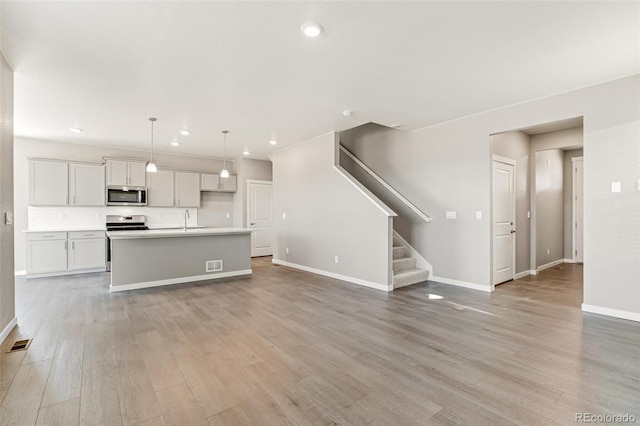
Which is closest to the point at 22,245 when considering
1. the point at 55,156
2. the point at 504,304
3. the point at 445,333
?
the point at 55,156

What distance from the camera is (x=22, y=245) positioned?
239 inches

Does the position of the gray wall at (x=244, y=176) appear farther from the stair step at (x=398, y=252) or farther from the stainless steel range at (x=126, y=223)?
the stair step at (x=398, y=252)

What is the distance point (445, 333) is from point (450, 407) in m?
1.25

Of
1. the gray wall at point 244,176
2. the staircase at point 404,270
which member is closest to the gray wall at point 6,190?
the staircase at point 404,270

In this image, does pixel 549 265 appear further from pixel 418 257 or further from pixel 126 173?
pixel 126 173

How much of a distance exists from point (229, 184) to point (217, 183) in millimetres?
327

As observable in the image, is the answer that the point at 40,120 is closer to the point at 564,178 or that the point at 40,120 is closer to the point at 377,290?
the point at 377,290

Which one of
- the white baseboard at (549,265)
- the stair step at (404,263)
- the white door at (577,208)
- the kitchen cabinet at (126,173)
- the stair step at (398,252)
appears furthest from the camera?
the white door at (577,208)

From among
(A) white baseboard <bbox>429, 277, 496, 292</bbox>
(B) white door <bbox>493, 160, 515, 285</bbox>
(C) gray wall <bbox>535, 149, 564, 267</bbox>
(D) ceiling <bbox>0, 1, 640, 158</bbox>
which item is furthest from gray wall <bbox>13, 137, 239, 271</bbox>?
(C) gray wall <bbox>535, 149, 564, 267</bbox>

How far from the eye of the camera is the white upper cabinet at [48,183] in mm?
5957

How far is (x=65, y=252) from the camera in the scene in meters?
6.02

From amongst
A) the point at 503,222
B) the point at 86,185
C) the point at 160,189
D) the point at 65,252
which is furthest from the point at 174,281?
the point at 503,222

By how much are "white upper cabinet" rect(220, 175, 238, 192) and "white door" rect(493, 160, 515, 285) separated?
6.17m

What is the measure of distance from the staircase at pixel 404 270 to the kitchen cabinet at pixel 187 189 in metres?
5.05
